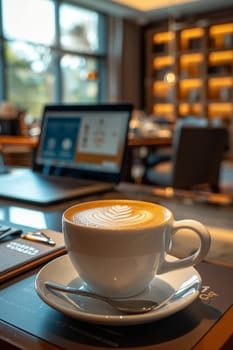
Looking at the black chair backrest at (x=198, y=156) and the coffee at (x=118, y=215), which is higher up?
the coffee at (x=118, y=215)

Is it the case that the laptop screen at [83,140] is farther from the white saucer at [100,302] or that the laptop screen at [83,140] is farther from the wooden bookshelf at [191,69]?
the wooden bookshelf at [191,69]

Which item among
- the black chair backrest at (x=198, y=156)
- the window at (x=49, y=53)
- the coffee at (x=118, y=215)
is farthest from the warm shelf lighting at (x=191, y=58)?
the coffee at (x=118, y=215)

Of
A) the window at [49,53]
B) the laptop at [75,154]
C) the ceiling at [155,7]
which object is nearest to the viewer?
the laptop at [75,154]

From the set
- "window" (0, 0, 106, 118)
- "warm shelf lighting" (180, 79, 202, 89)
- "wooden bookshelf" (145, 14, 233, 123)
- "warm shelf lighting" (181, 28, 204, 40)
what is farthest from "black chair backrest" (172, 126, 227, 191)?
"warm shelf lighting" (181, 28, 204, 40)

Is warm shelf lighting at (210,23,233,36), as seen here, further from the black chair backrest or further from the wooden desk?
the black chair backrest

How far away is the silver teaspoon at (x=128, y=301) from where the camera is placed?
15.1 inches

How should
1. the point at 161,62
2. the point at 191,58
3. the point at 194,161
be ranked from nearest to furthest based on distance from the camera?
the point at 194,161
the point at 191,58
the point at 161,62

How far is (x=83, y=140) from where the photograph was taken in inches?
45.1

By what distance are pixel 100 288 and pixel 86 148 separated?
2.47 feet

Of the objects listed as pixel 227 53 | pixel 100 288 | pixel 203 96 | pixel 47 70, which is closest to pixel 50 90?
pixel 47 70

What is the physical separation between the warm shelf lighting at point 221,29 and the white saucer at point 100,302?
6.49 m

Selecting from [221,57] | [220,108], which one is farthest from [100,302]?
[221,57]

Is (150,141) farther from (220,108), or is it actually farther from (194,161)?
(220,108)

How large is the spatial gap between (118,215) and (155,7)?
6356 mm
